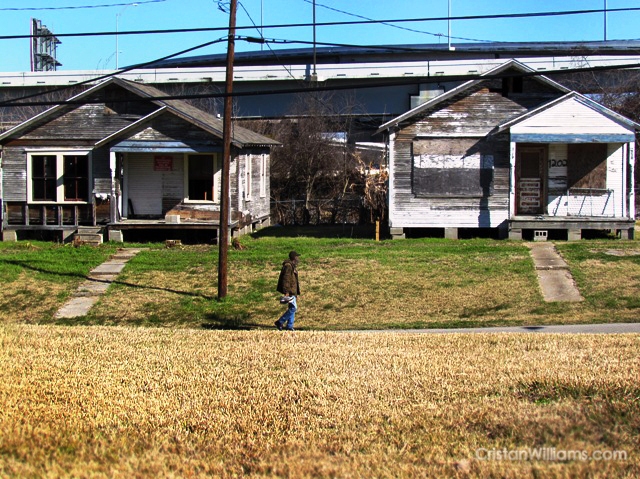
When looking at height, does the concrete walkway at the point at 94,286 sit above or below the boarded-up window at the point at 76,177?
below

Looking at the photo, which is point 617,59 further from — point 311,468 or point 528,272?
point 311,468

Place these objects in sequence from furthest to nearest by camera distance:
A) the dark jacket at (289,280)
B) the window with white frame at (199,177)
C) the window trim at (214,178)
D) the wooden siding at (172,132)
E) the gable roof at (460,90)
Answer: the window with white frame at (199,177) < the window trim at (214,178) < the wooden siding at (172,132) < the gable roof at (460,90) < the dark jacket at (289,280)

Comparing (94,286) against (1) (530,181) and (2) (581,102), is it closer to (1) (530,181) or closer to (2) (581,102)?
(1) (530,181)

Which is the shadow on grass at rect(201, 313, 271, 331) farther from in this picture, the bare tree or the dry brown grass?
the bare tree

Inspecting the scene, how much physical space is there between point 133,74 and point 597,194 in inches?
1347

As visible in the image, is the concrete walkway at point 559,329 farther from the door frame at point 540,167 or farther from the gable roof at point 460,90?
the door frame at point 540,167

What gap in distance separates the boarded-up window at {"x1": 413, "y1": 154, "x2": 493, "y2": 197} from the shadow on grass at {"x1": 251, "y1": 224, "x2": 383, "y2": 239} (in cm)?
308

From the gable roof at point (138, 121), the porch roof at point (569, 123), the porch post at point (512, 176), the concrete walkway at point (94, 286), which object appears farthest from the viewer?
the gable roof at point (138, 121)

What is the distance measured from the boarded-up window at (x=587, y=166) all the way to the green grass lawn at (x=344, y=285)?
2.48 meters

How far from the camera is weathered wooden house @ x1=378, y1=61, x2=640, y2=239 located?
1022 inches

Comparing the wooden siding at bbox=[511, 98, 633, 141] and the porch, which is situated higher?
the wooden siding at bbox=[511, 98, 633, 141]

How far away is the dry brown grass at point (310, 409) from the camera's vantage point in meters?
6.54

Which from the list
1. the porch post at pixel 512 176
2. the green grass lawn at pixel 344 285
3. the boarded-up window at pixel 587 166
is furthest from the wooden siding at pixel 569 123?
the green grass lawn at pixel 344 285

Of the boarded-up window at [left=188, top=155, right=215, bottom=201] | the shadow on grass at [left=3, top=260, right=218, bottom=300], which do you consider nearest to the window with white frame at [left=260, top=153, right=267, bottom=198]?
the boarded-up window at [left=188, top=155, right=215, bottom=201]
